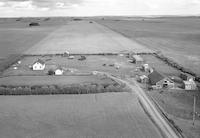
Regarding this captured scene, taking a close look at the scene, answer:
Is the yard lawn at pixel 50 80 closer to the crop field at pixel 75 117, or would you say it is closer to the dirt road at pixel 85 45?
the crop field at pixel 75 117

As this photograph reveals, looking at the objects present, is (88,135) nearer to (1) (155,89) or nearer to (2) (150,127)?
(2) (150,127)

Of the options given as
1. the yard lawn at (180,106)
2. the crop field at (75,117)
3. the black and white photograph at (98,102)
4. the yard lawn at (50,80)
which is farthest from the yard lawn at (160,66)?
the crop field at (75,117)

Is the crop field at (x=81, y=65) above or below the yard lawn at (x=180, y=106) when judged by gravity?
above

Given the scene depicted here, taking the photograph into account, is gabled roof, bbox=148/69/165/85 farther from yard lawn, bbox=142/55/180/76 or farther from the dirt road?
the dirt road

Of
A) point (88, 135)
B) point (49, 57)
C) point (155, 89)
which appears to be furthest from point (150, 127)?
point (49, 57)

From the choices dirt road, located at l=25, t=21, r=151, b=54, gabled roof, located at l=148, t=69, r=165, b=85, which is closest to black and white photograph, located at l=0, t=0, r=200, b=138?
gabled roof, located at l=148, t=69, r=165, b=85

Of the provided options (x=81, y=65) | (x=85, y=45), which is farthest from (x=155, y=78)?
(x=85, y=45)

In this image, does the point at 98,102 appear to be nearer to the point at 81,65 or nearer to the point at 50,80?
the point at 50,80

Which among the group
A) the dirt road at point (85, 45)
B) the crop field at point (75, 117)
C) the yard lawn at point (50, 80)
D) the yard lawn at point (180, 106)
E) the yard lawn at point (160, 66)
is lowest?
the yard lawn at point (180, 106)
